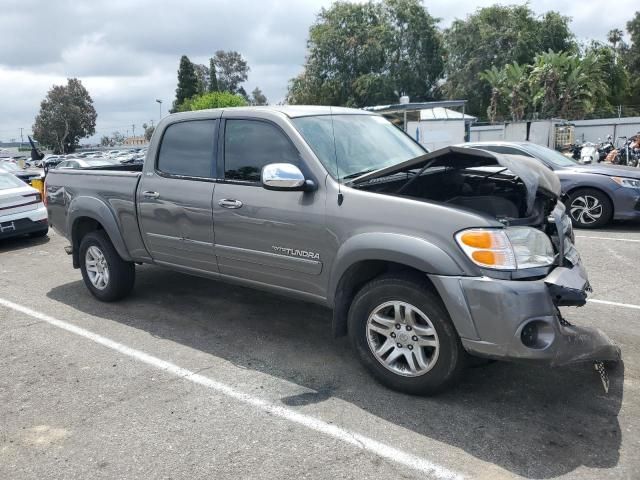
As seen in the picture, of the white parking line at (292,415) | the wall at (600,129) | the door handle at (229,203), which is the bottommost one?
the white parking line at (292,415)

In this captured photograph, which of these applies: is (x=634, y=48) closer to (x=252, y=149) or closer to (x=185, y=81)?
(x=185, y=81)

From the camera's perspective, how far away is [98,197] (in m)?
5.82

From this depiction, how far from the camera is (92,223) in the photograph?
623 centimetres

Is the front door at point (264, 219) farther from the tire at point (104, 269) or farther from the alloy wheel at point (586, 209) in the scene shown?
the alloy wheel at point (586, 209)

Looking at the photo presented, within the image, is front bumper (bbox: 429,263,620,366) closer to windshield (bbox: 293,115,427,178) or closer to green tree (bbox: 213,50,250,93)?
windshield (bbox: 293,115,427,178)

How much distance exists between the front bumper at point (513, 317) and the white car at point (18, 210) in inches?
324

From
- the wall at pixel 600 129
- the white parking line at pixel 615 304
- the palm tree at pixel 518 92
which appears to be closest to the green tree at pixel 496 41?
the palm tree at pixel 518 92

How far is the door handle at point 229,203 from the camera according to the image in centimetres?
451

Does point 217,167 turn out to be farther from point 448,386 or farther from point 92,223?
point 448,386

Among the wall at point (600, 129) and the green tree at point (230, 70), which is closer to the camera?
the wall at point (600, 129)

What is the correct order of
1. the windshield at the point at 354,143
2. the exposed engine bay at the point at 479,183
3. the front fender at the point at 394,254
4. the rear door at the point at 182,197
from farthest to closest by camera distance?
the rear door at the point at 182,197 < the windshield at the point at 354,143 < the exposed engine bay at the point at 479,183 < the front fender at the point at 394,254

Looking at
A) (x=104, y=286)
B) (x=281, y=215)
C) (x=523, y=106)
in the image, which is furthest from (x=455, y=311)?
(x=523, y=106)

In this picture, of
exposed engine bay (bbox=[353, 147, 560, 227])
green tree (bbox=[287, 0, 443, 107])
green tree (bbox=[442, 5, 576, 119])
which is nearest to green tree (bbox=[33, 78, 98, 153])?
green tree (bbox=[287, 0, 443, 107])

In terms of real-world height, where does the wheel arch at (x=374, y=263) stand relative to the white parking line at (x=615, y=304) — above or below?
above
